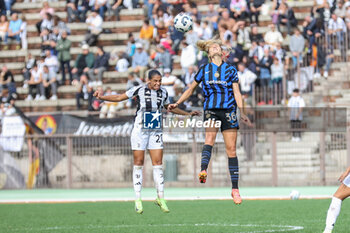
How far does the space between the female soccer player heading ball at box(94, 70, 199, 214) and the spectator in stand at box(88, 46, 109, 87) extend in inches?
649

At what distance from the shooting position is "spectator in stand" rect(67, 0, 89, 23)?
110 feet

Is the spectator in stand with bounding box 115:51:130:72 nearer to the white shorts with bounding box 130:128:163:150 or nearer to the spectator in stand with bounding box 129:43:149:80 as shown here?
the spectator in stand with bounding box 129:43:149:80

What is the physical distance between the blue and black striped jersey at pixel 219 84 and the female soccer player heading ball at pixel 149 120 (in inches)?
32.3

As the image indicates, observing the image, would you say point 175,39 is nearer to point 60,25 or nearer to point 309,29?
point 309,29

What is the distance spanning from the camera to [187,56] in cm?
2825

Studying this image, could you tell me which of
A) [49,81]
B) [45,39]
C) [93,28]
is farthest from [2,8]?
[49,81]

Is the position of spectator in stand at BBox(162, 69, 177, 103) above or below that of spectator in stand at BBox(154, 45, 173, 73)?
below

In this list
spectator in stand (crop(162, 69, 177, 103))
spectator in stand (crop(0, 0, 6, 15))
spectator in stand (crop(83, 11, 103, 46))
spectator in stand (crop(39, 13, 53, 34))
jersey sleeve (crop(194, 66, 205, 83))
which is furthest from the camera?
spectator in stand (crop(0, 0, 6, 15))

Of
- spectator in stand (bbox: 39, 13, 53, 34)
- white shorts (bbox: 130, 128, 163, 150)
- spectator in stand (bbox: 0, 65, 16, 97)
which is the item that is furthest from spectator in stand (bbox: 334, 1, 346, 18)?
white shorts (bbox: 130, 128, 163, 150)

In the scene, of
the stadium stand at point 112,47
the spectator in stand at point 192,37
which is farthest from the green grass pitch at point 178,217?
the spectator in stand at point 192,37

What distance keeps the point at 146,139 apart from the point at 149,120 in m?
0.39

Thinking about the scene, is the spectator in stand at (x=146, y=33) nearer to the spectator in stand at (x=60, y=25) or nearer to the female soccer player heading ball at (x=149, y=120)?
the spectator in stand at (x=60, y=25)

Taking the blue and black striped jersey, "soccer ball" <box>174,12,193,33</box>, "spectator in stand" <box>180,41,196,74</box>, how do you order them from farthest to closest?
"spectator in stand" <box>180,41,196,74</box> → "soccer ball" <box>174,12,193,33</box> → the blue and black striped jersey

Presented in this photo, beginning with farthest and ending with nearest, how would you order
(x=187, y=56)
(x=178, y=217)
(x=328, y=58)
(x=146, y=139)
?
(x=187, y=56), (x=328, y=58), (x=178, y=217), (x=146, y=139)
